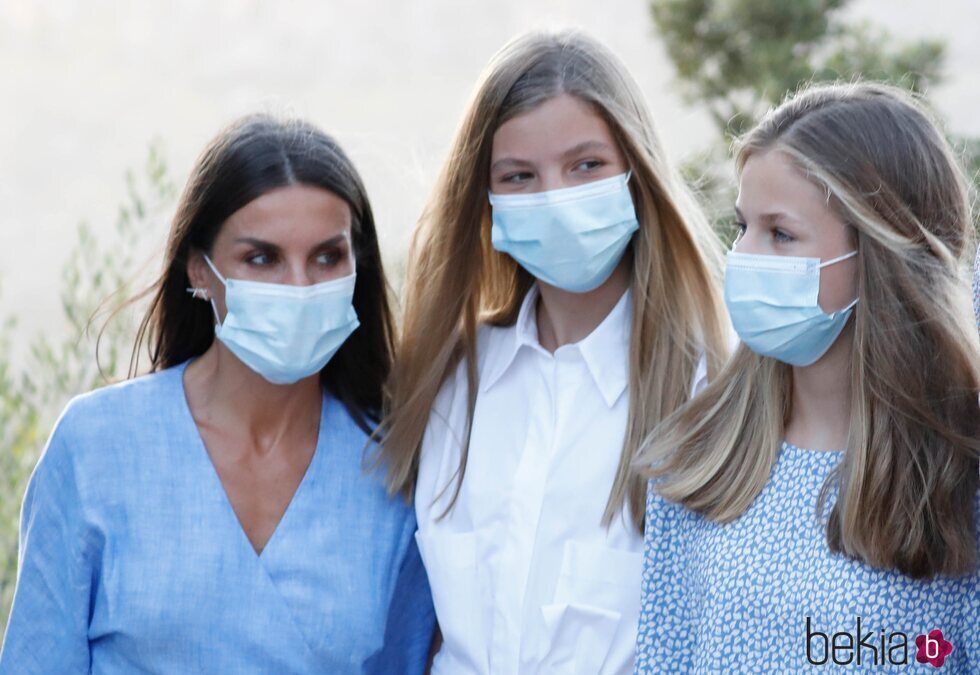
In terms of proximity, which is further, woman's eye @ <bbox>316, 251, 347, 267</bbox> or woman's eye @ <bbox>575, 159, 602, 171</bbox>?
woman's eye @ <bbox>316, 251, 347, 267</bbox>

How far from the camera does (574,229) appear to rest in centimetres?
276

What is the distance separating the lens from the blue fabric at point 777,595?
2.29m

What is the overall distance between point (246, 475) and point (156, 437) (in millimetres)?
215

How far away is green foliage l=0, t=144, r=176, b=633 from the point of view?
14.7 feet

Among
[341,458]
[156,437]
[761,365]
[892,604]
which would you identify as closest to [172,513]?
[156,437]

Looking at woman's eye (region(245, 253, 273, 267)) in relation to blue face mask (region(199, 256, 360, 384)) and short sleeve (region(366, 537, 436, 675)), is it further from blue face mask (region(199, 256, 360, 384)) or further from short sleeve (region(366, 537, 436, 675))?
short sleeve (region(366, 537, 436, 675))

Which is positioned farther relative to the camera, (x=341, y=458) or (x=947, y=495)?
(x=341, y=458)

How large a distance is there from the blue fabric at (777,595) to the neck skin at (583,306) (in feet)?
1.59

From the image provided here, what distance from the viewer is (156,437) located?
9.62 feet

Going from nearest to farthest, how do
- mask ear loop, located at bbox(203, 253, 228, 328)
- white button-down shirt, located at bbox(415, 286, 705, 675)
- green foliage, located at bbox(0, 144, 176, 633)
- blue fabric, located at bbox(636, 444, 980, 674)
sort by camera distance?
blue fabric, located at bbox(636, 444, 980, 674) < white button-down shirt, located at bbox(415, 286, 705, 675) < mask ear loop, located at bbox(203, 253, 228, 328) < green foliage, located at bbox(0, 144, 176, 633)

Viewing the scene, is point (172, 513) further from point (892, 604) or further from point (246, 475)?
point (892, 604)

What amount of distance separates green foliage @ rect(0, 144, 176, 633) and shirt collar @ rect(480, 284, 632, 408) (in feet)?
6.13

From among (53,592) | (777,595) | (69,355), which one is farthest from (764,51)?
(53,592)

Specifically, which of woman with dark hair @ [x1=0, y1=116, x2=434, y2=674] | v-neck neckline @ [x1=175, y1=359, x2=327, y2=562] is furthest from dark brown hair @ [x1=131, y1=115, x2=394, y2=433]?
v-neck neckline @ [x1=175, y1=359, x2=327, y2=562]
